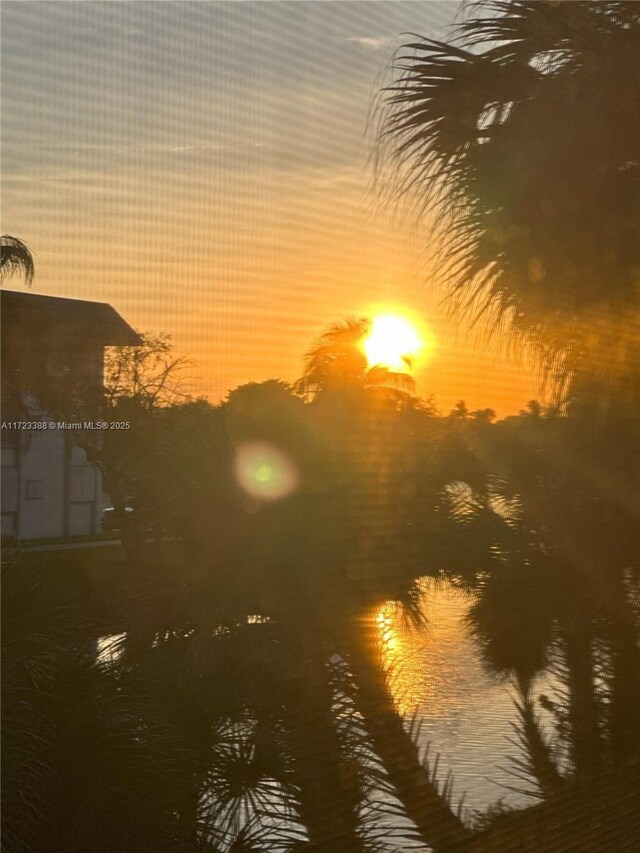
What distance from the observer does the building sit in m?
0.73

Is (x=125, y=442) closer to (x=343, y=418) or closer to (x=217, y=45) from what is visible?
(x=343, y=418)

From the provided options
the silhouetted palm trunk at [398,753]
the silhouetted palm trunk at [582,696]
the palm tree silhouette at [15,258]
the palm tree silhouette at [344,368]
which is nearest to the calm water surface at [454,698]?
the silhouetted palm trunk at [398,753]

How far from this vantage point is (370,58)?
1062 mm

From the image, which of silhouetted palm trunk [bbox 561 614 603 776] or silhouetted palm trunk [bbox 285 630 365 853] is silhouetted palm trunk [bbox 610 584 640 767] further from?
silhouetted palm trunk [bbox 285 630 365 853]

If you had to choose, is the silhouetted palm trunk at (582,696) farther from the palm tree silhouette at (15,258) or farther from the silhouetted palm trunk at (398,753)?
the palm tree silhouette at (15,258)

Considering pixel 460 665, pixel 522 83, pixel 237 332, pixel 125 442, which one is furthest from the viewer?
pixel 522 83

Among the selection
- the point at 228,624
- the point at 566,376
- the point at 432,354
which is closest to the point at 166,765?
the point at 228,624

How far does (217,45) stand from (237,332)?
0.30 meters

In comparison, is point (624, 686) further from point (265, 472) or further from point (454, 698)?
point (265, 472)

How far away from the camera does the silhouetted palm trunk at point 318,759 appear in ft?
2.84

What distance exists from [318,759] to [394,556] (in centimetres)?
25

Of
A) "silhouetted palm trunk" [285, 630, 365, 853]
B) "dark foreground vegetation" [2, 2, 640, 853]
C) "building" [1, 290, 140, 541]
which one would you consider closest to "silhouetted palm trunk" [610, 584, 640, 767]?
"dark foreground vegetation" [2, 2, 640, 853]

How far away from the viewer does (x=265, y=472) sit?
35.8 inches

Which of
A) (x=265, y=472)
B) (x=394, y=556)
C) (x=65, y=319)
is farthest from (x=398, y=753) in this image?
(x=65, y=319)
